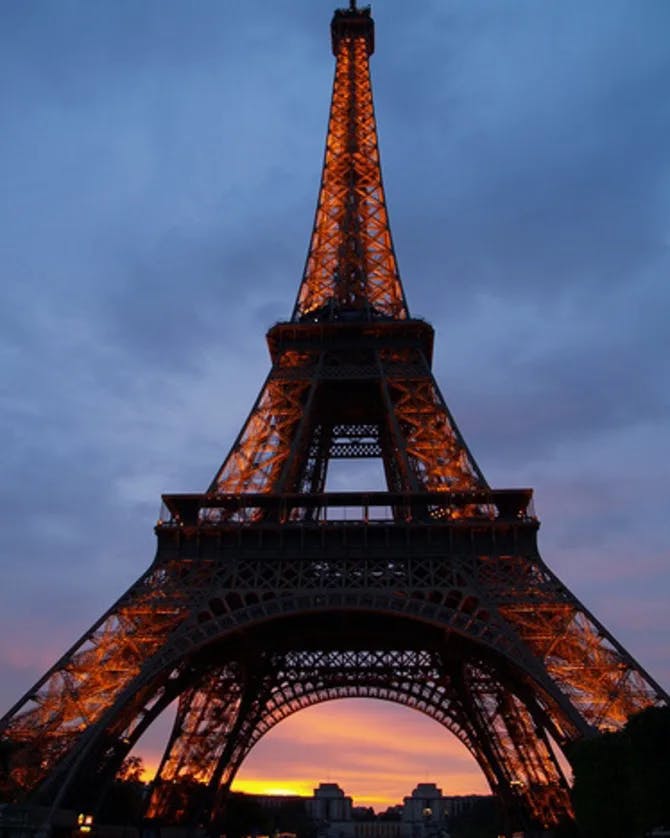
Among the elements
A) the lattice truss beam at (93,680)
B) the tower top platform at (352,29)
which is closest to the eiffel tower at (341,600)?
the lattice truss beam at (93,680)

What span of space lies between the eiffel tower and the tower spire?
0.39ft

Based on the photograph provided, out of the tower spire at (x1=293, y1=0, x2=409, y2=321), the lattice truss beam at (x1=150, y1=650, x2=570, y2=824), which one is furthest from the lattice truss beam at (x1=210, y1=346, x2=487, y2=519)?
the lattice truss beam at (x1=150, y1=650, x2=570, y2=824)

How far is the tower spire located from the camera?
40750 millimetres

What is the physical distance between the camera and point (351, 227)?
43.1m

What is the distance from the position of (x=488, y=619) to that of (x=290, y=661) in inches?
606

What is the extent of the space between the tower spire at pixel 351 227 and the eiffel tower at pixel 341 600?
0.12m

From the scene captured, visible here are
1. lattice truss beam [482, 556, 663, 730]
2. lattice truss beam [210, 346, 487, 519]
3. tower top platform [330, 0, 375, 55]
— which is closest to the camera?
lattice truss beam [482, 556, 663, 730]

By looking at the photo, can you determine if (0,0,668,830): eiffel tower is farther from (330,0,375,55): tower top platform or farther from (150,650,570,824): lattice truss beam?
(330,0,375,55): tower top platform

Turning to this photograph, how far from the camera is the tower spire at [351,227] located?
134ft

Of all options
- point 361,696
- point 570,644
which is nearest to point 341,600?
point 570,644

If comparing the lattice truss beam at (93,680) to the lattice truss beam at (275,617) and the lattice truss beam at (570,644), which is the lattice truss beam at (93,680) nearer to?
the lattice truss beam at (275,617)

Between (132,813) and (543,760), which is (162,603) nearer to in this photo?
(132,813)

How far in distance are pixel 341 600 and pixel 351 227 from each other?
68.1 ft

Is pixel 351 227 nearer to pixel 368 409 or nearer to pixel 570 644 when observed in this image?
pixel 368 409
